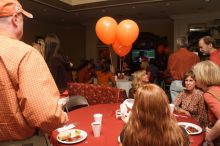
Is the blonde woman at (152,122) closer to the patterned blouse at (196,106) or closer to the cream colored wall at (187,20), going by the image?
the patterned blouse at (196,106)

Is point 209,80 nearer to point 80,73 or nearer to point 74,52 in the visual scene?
point 80,73

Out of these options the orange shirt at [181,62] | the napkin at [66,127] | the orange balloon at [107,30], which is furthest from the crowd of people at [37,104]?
the orange shirt at [181,62]

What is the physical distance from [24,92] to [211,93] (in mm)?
1429

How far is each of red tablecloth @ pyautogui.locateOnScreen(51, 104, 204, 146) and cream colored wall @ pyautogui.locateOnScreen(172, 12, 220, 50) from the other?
230 inches

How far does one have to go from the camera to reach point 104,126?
6.35 ft

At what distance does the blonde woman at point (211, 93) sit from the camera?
1.72 metres

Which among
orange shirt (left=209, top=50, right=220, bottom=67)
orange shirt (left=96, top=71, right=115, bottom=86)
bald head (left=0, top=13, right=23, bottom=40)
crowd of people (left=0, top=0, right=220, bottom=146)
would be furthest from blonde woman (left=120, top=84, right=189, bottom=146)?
orange shirt (left=96, top=71, right=115, bottom=86)

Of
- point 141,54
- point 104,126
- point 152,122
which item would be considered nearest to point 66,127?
point 104,126

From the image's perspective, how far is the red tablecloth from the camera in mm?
1617

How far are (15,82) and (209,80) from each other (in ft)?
5.05

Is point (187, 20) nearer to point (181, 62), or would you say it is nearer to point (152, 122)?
point (181, 62)

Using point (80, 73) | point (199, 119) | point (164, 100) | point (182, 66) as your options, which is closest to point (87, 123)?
point (164, 100)

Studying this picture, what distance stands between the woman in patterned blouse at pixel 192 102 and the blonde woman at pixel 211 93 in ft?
2.18

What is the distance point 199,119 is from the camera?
2.62 metres
